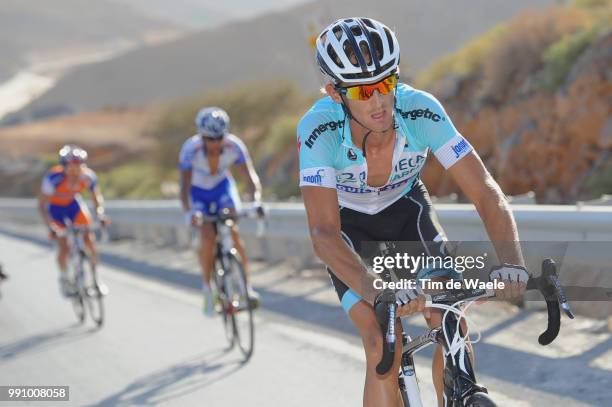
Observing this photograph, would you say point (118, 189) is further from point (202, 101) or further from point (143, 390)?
point (143, 390)

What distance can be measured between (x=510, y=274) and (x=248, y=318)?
4.95 metres

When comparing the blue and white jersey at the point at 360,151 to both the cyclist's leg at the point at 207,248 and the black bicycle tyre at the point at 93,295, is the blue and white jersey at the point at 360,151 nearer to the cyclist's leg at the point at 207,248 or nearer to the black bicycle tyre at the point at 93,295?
the cyclist's leg at the point at 207,248

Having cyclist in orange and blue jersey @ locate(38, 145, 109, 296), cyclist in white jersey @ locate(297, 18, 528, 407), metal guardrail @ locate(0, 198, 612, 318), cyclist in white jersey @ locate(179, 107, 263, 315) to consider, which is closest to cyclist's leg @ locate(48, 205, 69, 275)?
cyclist in orange and blue jersey @ locate(38, 145, 109, 296)

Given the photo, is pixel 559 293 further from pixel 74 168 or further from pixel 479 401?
pixel 74 168

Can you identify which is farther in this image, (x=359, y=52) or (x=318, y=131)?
(x=318, y=131)

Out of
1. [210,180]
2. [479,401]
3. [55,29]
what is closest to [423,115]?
[479,401]

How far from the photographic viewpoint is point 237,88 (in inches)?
1806

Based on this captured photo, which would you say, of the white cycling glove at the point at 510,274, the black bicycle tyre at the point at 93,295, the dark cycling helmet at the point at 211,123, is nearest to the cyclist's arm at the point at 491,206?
the white cycling glove at the point at 510,274

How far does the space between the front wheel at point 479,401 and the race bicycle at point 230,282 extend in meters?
4.81

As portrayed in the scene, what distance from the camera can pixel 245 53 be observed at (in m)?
112

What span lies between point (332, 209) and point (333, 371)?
126 inches

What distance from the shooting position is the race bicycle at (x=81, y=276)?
10727mm

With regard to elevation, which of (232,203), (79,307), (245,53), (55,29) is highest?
(55,29)

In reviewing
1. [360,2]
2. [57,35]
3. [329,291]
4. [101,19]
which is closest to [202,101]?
[329,291]
